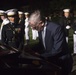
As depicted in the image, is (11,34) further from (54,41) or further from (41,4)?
(41,4)

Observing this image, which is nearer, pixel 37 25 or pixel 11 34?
pixel 37 25

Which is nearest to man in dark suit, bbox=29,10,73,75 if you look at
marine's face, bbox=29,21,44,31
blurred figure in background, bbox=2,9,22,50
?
marine's face, bbox=29,21,44,31

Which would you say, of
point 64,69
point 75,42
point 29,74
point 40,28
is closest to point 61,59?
point 64,69

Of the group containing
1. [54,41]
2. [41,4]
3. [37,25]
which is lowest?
[41,4]

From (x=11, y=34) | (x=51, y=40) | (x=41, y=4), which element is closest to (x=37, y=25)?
(x=51, y=40)

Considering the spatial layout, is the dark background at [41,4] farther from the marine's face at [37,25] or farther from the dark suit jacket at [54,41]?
the marine's face at [37,25]

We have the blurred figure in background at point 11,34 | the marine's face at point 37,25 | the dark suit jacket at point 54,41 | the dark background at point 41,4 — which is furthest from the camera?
the dark background at point 41,4

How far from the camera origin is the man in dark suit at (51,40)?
5594mm

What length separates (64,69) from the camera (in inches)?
234

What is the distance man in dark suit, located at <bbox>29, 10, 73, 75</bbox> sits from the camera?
5.59 meters

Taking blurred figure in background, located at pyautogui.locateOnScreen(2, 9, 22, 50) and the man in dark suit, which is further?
blurred figure in background, located at pyautogui.locateOnScreen(2, 9, 22, 50)

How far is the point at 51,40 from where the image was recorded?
5746 mm

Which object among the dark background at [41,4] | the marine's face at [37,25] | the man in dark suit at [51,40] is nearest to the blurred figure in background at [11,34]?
the man in dark suit at [51,40]

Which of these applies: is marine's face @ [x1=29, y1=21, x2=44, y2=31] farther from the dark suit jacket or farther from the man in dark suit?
the dark suit jacket
